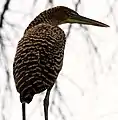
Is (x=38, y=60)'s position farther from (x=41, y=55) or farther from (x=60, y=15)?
(x=60, y=15)

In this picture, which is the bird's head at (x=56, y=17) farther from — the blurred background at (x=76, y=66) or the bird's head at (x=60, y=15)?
the blurred background at (x=76, y=66)

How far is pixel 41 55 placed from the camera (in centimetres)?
105

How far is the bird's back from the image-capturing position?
1026 millimetres

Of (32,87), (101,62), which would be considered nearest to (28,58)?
(32,87)

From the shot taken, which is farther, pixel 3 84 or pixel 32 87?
pixel 3 84

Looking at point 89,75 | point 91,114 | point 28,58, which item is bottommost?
point 91,114

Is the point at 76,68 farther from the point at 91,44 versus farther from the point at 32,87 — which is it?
the point at 32,87

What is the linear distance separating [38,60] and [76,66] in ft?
1.12

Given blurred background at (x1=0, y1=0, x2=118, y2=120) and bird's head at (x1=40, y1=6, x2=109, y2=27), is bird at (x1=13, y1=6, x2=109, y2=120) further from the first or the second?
blurred background at (x1=0, y1=0, x2=118, y2=120)

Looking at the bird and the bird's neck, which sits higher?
the bird's neck

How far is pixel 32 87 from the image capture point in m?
1.02

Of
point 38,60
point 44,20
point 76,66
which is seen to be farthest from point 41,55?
point 76,66

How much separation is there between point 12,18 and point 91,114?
39 cm

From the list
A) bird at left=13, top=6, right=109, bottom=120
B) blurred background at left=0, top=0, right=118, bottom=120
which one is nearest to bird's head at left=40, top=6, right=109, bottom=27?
bird at left=13, top=6, right=109, bottom=120
